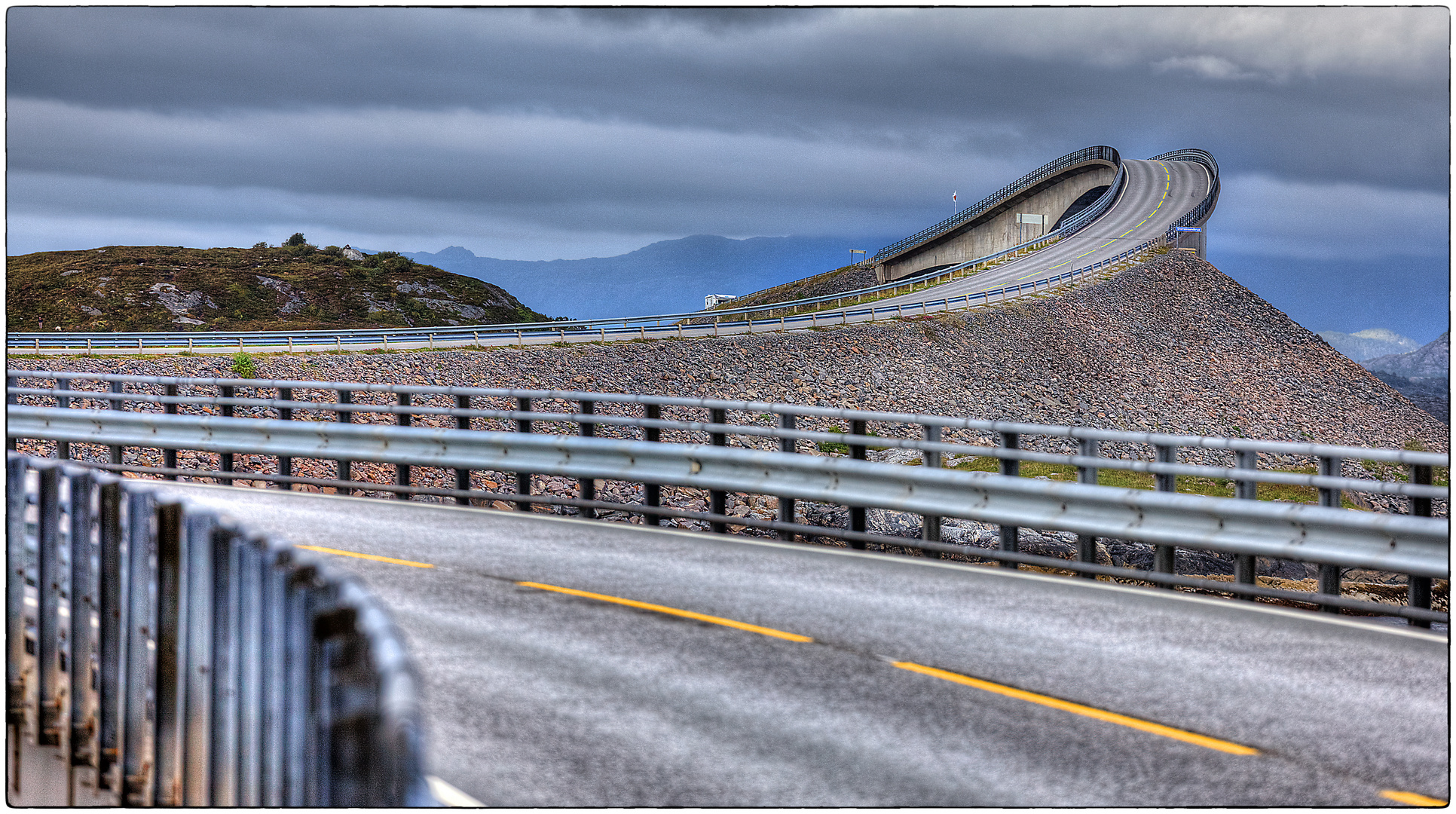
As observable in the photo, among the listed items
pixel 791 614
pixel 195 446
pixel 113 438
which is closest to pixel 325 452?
pixel 195 446

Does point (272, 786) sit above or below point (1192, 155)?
below

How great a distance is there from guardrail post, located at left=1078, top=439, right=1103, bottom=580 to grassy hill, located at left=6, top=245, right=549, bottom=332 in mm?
77278

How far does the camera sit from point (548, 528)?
12.1 m

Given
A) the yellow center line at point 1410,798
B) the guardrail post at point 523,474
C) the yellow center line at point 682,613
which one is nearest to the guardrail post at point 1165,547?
the yellow center line at point 682,613

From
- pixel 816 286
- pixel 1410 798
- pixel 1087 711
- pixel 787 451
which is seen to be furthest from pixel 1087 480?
pixel 816 286

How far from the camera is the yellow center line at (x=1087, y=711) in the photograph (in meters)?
5.88

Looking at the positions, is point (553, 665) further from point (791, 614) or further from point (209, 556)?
point (209, 556)

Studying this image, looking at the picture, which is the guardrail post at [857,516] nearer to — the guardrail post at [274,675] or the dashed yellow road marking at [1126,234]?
the guardrail post at [274,675]

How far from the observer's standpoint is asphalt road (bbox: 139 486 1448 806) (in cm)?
536

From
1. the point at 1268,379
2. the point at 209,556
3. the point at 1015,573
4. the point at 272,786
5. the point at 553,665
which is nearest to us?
the point at 272,786

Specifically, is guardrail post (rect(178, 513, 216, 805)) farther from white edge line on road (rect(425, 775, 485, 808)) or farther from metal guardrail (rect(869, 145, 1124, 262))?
metal guardrail (rect(869, 145, 1124, 262))

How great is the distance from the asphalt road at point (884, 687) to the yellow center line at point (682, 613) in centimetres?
5

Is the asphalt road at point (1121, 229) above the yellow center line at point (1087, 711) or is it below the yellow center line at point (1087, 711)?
above

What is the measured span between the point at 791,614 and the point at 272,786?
15.4 feet
